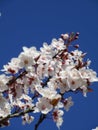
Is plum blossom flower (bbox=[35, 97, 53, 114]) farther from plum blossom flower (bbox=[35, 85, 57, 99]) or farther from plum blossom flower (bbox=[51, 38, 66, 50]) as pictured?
plum blossom flower (bbox=[51, 38, 66, 50])

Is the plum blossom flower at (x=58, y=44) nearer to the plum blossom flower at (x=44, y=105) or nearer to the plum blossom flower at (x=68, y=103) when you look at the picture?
the plum blossom flower at (x=68, y=103)

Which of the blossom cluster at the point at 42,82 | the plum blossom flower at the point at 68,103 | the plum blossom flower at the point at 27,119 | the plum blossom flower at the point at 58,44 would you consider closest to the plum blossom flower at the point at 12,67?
the blossom cluster at the point at 42,82

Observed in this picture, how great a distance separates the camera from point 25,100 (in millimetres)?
4594

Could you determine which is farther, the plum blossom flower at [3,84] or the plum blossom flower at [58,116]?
the plum blossom flower at [58,116]

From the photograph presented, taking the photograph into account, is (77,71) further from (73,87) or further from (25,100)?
(25,100)

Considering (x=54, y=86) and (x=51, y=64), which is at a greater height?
(x=51, y=64)

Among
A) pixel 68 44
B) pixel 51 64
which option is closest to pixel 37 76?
pixel 51 64

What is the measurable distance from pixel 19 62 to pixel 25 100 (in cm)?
131

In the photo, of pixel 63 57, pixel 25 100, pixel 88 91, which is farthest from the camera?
pixel 25 100

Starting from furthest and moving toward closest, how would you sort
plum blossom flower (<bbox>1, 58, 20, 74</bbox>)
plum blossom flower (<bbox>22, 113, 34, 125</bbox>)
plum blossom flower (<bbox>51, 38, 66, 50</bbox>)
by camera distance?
plum blossom flower (<bbox>22, 113, 34, 125</bbox>) → plum blossom flower (<bbox>51, 38, 66, 50</bbox>) → plum blossom flower (<bbox>1, 58, 20, 74</bbox>)

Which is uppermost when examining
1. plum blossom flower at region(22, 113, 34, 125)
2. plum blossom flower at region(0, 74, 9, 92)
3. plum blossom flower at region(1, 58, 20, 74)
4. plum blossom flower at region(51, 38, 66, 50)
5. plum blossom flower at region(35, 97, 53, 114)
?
plum blossom flower at region(51, 38, 66, 50)

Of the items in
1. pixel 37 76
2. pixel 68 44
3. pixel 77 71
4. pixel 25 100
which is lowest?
pixel 77 71

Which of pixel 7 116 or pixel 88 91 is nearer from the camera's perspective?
pixel 88 91

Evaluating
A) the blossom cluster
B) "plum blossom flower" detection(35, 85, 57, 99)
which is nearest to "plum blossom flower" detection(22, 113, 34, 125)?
the blossom cluster
